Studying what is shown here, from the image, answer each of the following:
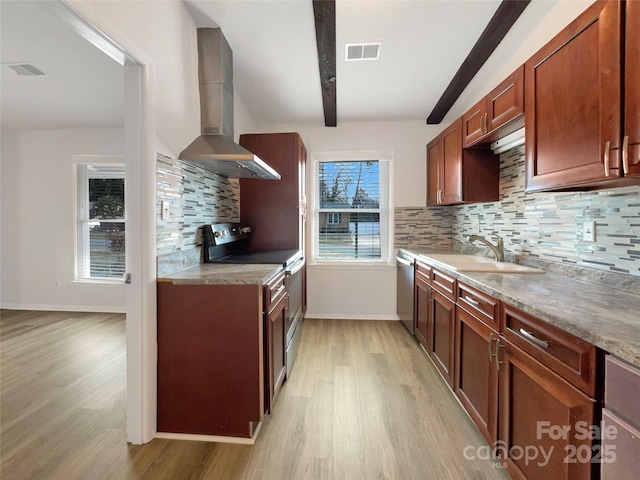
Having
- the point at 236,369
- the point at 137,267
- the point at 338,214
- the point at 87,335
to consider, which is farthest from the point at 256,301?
the point at 87,335

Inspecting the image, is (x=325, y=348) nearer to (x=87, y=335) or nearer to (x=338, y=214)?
(x=338, y=214)

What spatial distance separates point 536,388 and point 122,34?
233cm

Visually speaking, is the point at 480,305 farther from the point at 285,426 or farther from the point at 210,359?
the point at 210,359

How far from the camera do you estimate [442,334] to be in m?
2.03

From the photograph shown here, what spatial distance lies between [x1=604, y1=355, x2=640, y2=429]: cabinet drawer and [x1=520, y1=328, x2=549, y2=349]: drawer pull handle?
222 mm

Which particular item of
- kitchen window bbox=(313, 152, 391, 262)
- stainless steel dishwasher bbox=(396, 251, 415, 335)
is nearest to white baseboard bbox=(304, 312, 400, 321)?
stainless steel dishwasher bbox=(396, 251, 415, 335)

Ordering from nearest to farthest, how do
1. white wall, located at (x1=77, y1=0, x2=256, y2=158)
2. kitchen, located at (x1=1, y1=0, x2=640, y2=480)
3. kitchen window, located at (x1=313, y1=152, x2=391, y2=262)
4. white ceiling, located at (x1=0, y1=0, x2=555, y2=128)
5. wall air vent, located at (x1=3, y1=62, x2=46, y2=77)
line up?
white wall, located at (x1=77, y1=0, x2=256, y2=158) → white ceiling, located at (x1=0, y1=0, x2=555, y2=128) → wall air vent, located at (x1=3, y1=62, x2=46, y2=77) → kitchen, located at (x1=1, y1=0, x2=640, y2=480) → kitchen window, located at (x1=313, y1=152, x2=391, y2=262)

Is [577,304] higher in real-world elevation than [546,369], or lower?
higher

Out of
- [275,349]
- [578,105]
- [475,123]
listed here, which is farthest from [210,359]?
[475,123]

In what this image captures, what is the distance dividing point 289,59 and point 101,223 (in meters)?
3.50

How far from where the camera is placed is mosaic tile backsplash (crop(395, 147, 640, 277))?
1295mm

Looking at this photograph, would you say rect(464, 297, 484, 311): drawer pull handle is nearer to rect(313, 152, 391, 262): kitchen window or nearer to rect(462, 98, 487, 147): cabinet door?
rect(462, 98, 487, 147): cabinet door

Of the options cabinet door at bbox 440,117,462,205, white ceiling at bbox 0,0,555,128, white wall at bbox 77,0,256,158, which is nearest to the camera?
white wall at bbox 77,0,256,158

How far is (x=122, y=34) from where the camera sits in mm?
1272
